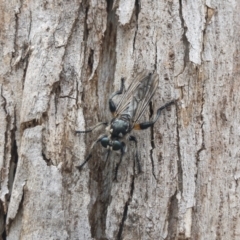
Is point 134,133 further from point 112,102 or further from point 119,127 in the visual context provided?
point 112,102

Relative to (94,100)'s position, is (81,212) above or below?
below

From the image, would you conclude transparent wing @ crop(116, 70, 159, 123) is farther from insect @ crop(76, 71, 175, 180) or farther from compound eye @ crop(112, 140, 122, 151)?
compound eye @ crop(112, 140, 122, 151)

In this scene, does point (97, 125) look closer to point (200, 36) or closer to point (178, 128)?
point (178, 128)

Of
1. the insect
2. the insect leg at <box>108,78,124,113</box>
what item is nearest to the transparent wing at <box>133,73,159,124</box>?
the insect

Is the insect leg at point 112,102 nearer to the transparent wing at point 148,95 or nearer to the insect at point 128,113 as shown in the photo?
the insect at point 128,113

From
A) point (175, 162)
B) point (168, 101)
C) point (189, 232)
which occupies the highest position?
point (168, 101)

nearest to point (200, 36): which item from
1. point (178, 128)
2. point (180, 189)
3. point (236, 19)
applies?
point (236, 19)

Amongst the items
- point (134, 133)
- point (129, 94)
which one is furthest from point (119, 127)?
point (129, 94)

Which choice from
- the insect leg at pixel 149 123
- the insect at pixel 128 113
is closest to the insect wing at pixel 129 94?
the insect at pixel 128 113
